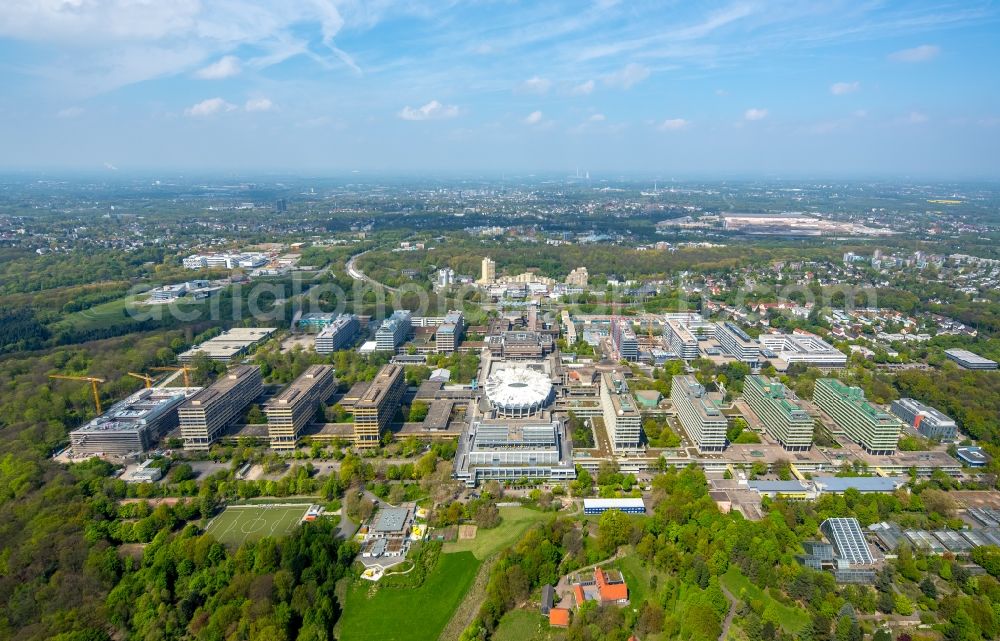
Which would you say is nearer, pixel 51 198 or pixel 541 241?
pixel 541 241

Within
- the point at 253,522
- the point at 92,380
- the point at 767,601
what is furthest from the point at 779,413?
the point at 92,380

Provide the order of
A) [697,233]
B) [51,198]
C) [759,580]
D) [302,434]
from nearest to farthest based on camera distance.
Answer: [759,580] < [302,434] < [697,233] < [51,198]

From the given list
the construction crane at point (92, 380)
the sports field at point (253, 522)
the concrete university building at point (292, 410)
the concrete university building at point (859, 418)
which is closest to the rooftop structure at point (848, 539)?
the concrete university building at point (859, 418)

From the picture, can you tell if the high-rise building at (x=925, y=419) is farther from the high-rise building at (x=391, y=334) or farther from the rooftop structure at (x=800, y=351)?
the high-rise building at (x=391, y=334)

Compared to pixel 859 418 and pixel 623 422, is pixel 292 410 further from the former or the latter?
pixel 859 418

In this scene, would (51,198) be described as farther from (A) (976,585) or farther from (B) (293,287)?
(A) (976,585)

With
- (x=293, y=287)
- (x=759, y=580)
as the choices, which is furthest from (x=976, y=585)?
(x=293, y=287)

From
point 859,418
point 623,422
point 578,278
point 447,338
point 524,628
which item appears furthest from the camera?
point 578,278
